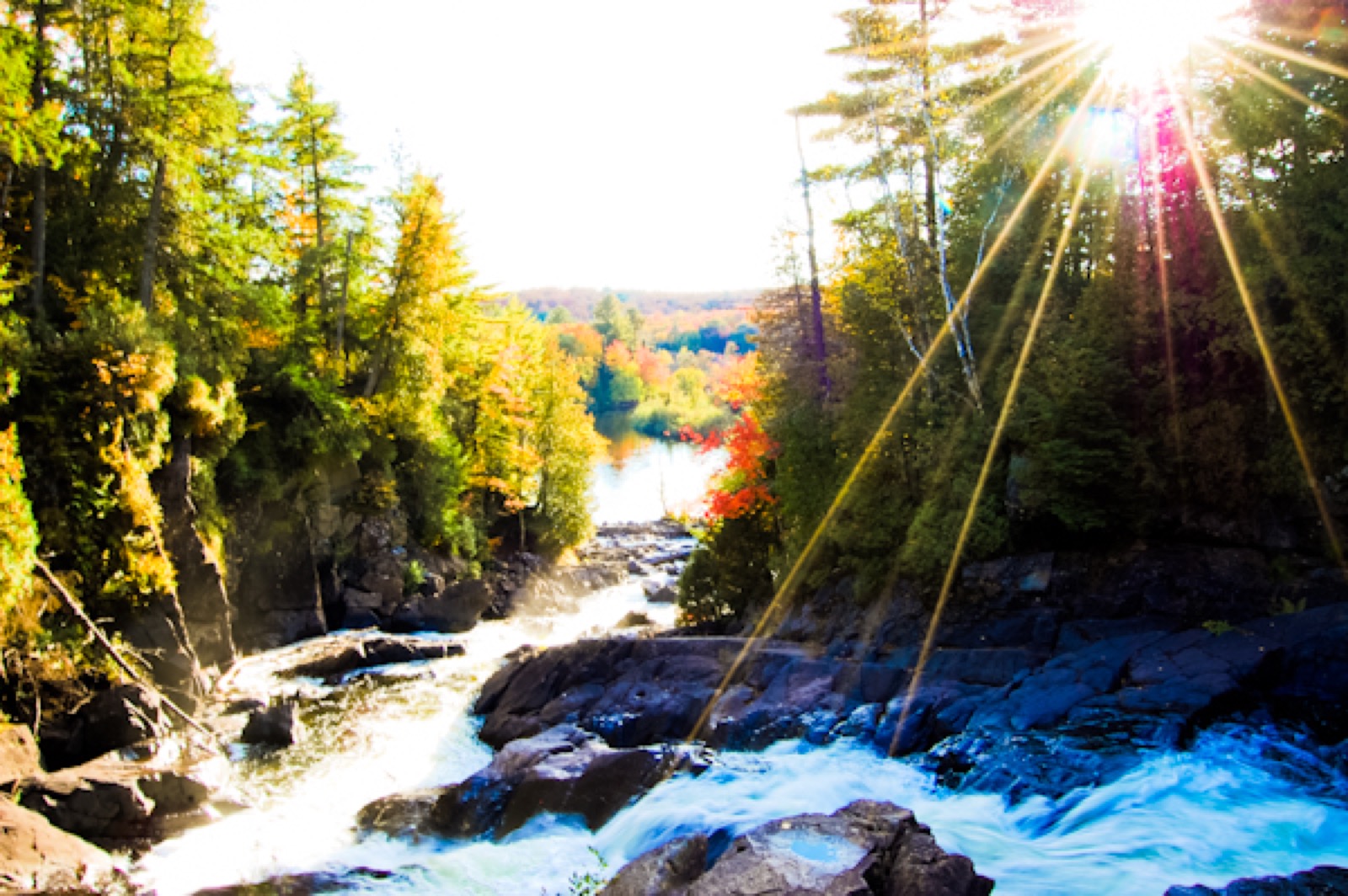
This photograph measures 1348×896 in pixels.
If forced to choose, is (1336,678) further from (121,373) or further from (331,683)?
(121,373)

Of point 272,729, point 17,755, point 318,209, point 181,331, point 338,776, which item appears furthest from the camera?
point 318,209

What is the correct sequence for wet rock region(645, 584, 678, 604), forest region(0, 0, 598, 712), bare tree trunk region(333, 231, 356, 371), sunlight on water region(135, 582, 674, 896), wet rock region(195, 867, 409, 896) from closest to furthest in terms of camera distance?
wet rock region(195, 867, 409, 896) < sunlight on water region(135, 582, 674, 896) < forest region(0, 0, 598, 712) < bare tree trunk region(333, 231, 356, 371) < wet rock region(645, 584, 678, 604)

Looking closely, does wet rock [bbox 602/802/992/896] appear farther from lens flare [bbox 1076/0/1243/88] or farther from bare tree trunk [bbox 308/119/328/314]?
bare tree trunk [bbox 308/119/328/314]

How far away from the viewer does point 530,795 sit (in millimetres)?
10453

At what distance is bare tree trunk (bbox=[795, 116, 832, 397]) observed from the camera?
64.0 ft

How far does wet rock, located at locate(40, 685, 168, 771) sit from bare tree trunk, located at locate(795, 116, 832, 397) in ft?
50.3

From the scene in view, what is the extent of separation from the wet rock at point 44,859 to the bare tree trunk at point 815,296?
A: 1597cm

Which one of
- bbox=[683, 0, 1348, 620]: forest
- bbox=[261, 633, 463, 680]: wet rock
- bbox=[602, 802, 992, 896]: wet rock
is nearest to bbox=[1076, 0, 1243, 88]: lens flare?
bbox=[683, 0, 1348, 620]: forest

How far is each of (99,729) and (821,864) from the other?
11.9m

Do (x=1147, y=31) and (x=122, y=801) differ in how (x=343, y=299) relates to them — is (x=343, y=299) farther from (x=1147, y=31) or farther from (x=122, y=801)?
(x=1147, y=31)

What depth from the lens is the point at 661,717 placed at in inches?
514

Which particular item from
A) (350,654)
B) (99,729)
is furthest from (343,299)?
(99,729)

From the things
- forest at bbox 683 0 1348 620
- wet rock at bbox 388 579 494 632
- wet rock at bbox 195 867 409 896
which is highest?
forest at bbox 683 0 1348 620

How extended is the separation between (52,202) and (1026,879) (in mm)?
22092
